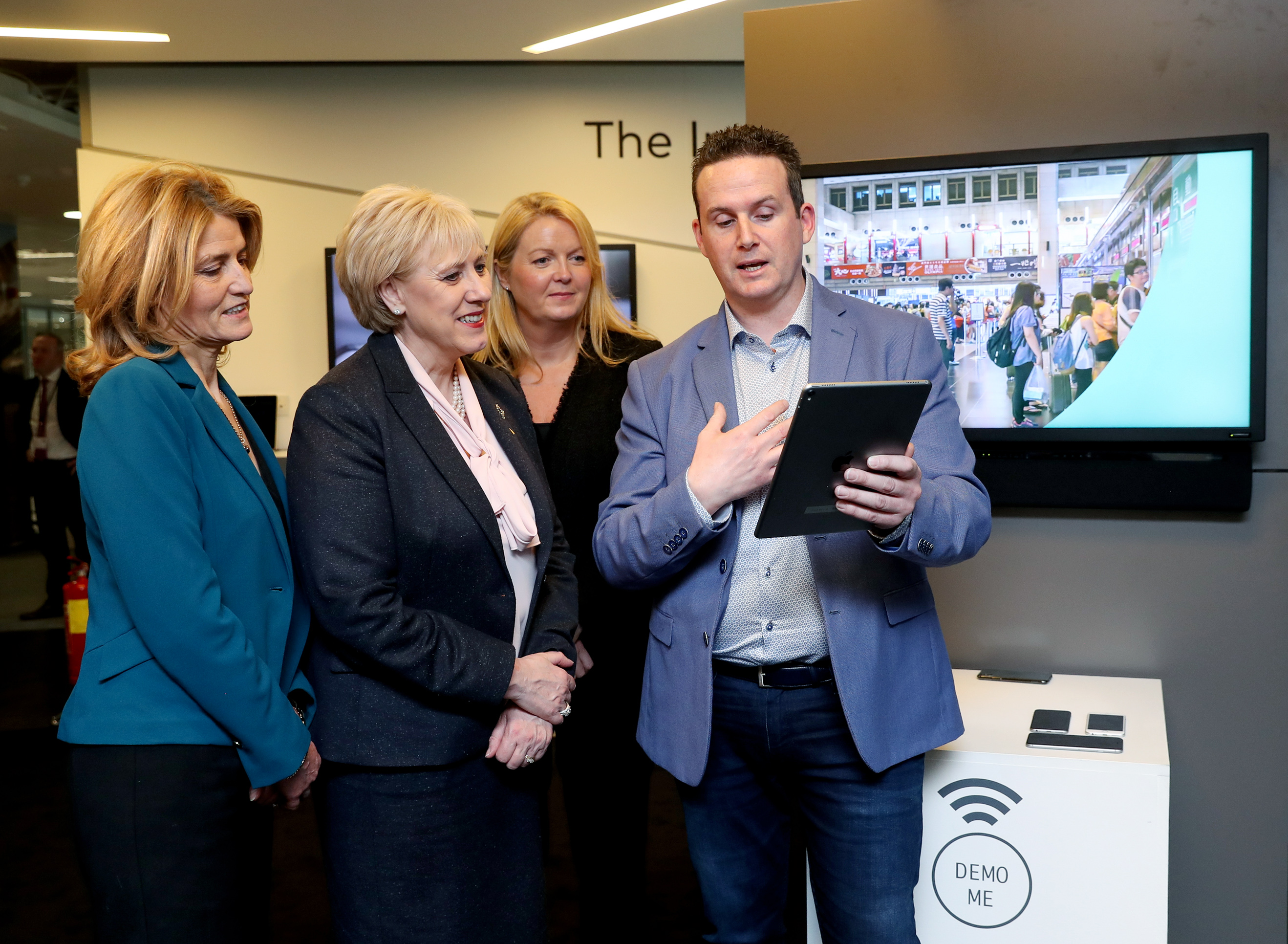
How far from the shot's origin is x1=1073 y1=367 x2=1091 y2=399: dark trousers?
254cm

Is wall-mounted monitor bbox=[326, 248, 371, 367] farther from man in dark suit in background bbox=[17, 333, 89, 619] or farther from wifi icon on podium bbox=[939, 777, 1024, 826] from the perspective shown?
wifi icon on podium bbox=[939, 777, 1024, 826]

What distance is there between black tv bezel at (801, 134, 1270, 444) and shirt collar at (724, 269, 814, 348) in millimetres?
884

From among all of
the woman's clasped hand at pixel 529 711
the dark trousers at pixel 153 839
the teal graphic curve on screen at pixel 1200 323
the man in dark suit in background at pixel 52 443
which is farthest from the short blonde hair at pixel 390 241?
the man in dark suit in background at pixel 52 443

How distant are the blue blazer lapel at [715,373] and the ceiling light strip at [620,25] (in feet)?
11.5

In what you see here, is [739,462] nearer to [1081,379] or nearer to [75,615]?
[1081,379]

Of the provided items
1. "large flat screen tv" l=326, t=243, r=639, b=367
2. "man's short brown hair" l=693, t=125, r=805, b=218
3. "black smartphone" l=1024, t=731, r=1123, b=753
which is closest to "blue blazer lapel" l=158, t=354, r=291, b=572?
"man's short brown hair" l=693, t=125, r=805, b=218

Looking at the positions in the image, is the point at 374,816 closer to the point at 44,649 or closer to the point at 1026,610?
the point at 1026,610

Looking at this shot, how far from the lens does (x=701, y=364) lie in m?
1.96

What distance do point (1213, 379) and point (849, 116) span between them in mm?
1148

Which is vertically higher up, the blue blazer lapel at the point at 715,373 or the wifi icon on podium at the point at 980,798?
the blue blazer lapel at the point at 715,373

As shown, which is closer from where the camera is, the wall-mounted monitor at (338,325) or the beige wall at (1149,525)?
the beige wall at (1149,525)

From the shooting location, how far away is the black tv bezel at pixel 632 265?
19.9ft

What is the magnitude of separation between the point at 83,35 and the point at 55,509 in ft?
8.57

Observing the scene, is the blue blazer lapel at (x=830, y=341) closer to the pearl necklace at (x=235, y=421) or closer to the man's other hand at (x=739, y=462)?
the man's other hand at (x=739, y=462)
